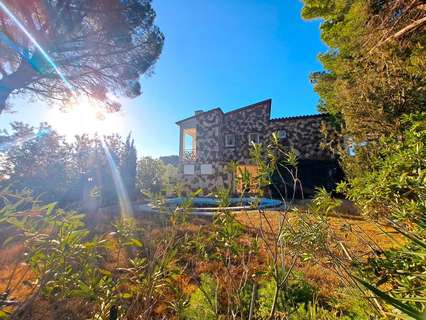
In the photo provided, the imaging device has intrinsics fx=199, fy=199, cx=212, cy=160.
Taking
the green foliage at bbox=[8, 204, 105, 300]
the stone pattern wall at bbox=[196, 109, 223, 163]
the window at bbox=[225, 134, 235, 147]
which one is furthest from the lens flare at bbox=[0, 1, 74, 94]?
the window at bbox=[225, 134, 235, 147]

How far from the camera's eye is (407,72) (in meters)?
4.25

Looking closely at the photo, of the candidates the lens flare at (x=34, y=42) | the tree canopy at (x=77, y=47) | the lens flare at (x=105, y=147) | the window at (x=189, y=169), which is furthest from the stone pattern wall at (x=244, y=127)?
the lens flare at (x=34, y=42)

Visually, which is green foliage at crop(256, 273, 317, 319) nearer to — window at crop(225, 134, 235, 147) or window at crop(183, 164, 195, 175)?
window at crop(225, 134, 235, 147)

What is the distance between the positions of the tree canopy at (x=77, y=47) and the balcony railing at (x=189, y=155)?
8143mm

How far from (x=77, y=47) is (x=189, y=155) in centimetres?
1118

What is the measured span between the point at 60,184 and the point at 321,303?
51.5 feet

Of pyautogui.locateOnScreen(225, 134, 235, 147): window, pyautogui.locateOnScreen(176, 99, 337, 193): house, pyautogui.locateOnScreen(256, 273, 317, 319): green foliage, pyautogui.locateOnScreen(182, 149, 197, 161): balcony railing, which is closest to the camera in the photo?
pyautogui.locateOnScreen(256, 273, 317, 319): green foliage

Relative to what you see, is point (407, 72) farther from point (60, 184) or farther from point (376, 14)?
point (60, 184)

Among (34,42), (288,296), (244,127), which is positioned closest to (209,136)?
(244,127)

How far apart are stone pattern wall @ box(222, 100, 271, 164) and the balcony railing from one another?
2751mm

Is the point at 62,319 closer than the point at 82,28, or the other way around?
the point at 62,319

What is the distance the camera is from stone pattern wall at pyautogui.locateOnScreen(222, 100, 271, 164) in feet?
55.7

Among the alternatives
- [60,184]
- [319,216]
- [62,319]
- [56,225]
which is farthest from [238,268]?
[60,184]

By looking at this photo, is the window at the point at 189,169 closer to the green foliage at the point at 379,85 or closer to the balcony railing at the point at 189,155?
the balcony railing at the point at 189,155
